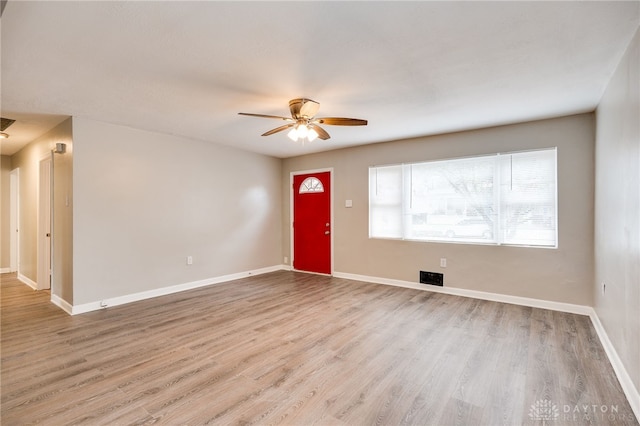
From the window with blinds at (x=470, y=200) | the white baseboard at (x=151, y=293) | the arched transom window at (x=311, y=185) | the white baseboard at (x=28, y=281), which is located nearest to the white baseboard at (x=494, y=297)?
the window with blinds at (x=470, y=200)

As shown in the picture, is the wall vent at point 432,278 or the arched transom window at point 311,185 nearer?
the wall vent at point 432,278

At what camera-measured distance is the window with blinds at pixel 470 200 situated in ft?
13.1

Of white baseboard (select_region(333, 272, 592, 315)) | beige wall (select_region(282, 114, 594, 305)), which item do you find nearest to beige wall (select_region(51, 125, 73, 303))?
beige wall (select_region(282, 114, 594, 305))

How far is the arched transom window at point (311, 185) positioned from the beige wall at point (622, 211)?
4.17m

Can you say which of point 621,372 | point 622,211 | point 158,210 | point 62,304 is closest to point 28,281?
point 62,304

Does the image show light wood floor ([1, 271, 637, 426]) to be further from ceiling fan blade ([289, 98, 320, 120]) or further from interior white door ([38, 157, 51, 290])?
ceiling fan blade ([289, 98, 320, 120])

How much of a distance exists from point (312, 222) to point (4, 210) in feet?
20.5

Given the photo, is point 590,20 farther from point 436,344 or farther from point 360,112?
point 436,344

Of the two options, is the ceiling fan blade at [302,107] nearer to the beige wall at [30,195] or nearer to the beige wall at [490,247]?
the beige wall at [490,247]

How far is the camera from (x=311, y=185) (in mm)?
6266

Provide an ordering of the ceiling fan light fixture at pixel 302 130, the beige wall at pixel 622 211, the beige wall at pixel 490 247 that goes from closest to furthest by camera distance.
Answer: the beige wall at pixel 622 211 → the ceiling fan light fixture at pixel 302 130 → the beige wall at pixel 490 247

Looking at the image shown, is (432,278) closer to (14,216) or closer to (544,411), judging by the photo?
(544,411)

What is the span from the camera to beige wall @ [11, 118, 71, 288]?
4.60 metres

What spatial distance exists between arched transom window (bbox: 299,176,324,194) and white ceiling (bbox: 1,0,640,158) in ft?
8.06
